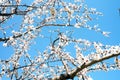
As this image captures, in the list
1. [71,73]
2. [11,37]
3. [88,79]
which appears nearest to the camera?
[71,73]

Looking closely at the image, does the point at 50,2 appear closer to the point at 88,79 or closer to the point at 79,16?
the point at 79,16

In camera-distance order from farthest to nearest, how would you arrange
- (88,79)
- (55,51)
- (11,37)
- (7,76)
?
(7,76), (55,51), (11,37), (88,79)

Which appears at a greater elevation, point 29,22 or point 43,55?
point 29,22

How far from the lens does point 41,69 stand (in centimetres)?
923

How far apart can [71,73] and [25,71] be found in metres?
4.40

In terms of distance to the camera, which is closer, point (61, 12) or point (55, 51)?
point (55, 51)

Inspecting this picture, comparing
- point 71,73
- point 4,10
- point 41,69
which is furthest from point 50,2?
point 71,73

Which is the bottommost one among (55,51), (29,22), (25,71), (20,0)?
(25,71)

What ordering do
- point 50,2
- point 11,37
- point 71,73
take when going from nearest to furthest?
point 71,73
point 11,37
point 50,2

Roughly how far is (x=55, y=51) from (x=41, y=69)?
5.03 feet

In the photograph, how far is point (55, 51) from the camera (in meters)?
7.87

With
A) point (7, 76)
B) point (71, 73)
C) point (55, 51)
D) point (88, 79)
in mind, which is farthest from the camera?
point (7, 76)

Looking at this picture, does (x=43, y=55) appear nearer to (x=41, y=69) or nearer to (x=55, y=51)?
Answer: (x=41, y=69)

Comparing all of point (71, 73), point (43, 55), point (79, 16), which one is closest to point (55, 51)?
point (43, 55)
